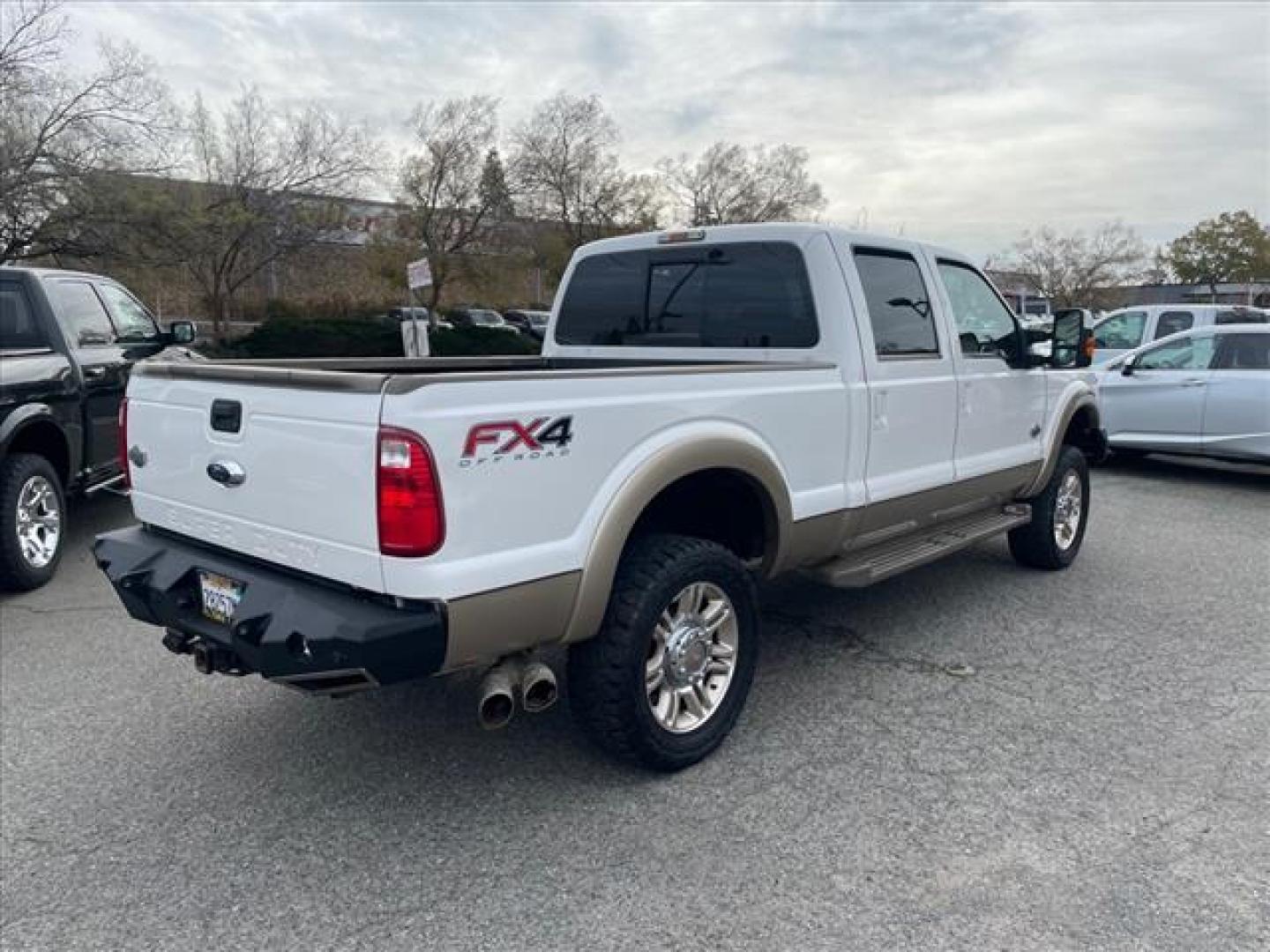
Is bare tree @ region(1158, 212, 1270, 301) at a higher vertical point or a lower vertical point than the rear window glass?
higher

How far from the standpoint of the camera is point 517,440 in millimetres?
2619

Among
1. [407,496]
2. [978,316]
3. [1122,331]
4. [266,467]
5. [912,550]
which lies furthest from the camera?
[1122,331]

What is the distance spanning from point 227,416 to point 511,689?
1.25 meters

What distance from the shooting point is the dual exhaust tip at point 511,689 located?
2773 millimetres

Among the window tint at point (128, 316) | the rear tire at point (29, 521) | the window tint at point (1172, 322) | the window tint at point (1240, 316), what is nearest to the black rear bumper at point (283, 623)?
the rear tire at point (29, 521)

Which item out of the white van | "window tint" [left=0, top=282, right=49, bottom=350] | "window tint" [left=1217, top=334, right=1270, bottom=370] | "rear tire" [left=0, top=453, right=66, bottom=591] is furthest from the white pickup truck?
the white van

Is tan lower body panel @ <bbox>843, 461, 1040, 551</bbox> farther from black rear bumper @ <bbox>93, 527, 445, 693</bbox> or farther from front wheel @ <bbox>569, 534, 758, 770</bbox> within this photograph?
black rear bumper @ <bbox>93, 527, 445, 693</bbox>

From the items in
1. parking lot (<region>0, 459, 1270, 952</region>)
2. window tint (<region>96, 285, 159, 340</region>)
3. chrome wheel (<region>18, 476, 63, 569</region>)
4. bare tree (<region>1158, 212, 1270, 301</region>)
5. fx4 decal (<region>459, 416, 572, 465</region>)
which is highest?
bare tree (<region>1158, 212, 1270, 301</region>)

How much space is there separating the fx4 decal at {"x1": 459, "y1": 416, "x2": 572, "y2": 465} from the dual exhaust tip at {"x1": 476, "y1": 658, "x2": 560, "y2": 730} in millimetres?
696

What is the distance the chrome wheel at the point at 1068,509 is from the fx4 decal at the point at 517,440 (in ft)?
13.8

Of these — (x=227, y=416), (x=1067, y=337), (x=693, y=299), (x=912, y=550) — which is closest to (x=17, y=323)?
(x=227, y=416)

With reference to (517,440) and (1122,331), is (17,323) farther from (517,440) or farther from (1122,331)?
(1122,331)

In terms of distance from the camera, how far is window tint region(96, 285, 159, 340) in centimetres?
693

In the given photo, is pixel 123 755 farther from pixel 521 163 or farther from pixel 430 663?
pixel 521 163
